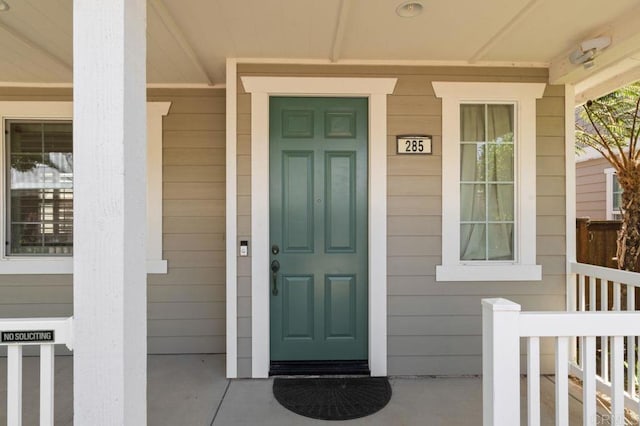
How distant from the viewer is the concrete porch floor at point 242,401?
7.50ft

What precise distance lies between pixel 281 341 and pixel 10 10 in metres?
2.82

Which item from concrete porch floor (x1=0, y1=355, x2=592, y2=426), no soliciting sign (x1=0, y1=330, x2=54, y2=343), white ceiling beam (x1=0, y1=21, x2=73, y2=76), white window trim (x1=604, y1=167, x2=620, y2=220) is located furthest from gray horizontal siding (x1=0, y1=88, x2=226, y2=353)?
white window trim (x1=604, y1=167, x2=620, y2=220)

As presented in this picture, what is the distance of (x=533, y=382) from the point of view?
130 cm

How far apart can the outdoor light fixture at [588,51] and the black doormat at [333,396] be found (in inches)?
107

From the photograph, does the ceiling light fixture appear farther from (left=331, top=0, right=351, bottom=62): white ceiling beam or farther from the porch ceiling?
(left=331, top=0, right=351, bottom=62): white ceiling beam

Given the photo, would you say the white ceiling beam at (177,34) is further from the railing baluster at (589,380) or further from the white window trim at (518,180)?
the railing baluster at (589,380)

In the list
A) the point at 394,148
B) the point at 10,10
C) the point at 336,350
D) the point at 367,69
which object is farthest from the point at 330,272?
the point at 10,10

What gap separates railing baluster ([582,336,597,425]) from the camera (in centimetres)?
130

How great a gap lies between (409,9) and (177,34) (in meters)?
1.51

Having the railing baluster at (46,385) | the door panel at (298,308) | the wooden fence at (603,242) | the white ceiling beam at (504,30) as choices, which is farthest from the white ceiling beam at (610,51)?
the railing baluster at (46,385)

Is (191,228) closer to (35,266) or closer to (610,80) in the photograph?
(35,266)

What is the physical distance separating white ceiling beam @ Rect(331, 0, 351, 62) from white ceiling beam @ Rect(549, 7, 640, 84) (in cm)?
169

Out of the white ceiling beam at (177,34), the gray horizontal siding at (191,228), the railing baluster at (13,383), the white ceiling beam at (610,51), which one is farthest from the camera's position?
the gray horizontal siding at (191,228)

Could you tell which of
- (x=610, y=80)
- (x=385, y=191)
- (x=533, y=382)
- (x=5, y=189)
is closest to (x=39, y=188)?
(x=5, y=189)
